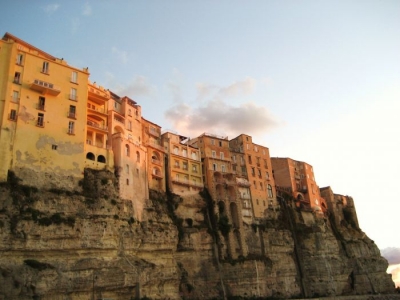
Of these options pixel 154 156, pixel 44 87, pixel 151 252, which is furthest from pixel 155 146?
pixel 44 87

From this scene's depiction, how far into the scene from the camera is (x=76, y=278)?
36688mm

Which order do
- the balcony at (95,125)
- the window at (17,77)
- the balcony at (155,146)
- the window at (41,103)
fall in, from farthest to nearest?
A: the balcony at (155,146)
the balcony at (95,125)
the window at (41,103)
the window at (17,77)

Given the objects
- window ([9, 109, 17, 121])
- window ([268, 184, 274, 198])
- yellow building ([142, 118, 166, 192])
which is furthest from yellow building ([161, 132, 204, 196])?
window ([9, 109, 17, 121])

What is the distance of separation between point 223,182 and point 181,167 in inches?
284

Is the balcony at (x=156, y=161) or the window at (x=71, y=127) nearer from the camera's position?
the window at (x=71, y=127)

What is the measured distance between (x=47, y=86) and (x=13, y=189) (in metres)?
12.4

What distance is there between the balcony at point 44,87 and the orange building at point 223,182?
26602 millimetres

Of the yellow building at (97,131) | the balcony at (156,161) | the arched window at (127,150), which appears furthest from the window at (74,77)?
the balcony at (156,161)

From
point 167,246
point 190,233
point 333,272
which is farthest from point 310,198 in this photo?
point 167,246

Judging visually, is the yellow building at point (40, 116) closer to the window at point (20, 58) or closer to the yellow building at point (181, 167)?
the window at point (20, 58)

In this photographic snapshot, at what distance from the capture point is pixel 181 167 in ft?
194

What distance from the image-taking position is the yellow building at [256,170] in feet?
213

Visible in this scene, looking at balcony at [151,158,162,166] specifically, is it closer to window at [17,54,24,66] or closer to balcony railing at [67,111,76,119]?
balcony railing at [67,111,76,119]

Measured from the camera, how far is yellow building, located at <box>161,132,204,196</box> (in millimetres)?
56844
